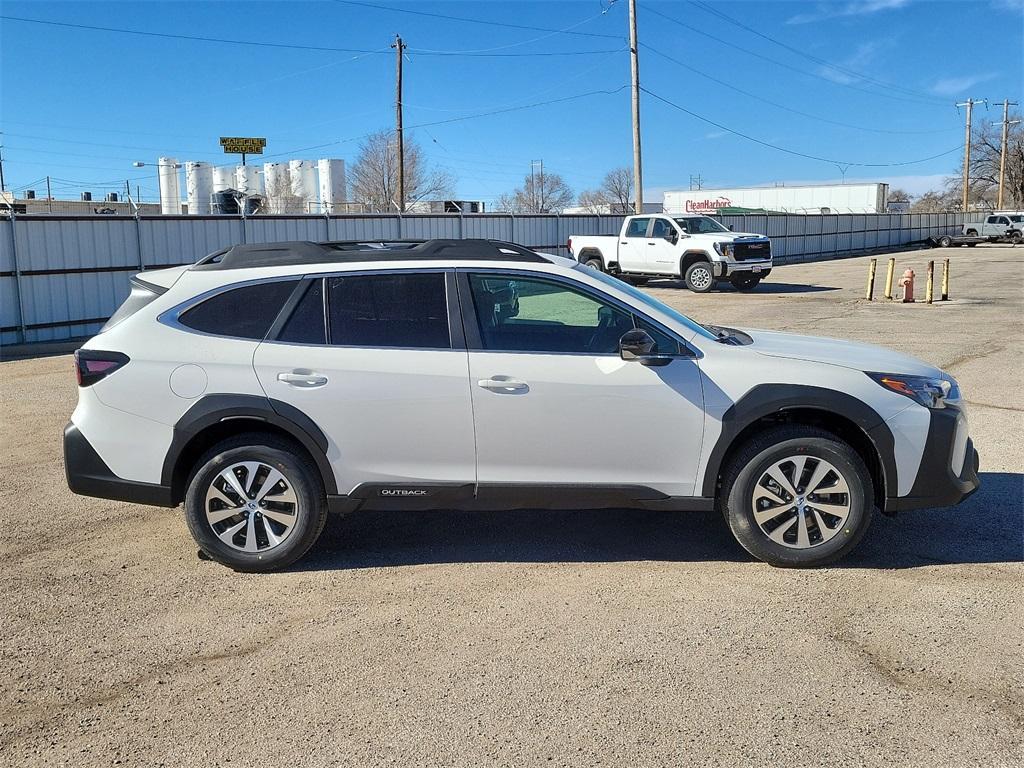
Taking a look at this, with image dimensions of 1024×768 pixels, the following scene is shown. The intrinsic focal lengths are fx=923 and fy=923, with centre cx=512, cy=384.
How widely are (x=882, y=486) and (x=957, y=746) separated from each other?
1809mm

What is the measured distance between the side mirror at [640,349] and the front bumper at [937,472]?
4.65 ft

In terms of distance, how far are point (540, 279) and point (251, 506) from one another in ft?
6.45

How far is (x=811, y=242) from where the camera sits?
43344 mm

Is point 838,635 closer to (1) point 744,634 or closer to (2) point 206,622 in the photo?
(1) point 744,634

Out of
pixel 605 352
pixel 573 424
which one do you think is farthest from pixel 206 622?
pixel 605 352

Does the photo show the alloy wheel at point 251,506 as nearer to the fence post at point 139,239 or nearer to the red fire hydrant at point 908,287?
the fence post at point 139,239

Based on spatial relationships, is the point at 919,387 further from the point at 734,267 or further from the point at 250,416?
the point at 734,267

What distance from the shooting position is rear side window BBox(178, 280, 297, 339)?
4.95m

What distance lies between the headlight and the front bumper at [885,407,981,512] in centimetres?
6

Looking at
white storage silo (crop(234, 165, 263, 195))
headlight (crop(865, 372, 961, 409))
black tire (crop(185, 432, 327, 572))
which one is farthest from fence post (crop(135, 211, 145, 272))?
white storage silo (crop(234, 165, 263, 195))

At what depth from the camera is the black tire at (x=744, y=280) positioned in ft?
76.9

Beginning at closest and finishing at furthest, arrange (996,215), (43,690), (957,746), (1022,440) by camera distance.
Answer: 1. (957,746)
2. (43,690)
3. (1022,440)
4. (996,215)

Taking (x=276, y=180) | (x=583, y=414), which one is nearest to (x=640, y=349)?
(x=583, y=414)

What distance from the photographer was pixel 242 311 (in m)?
4.98
